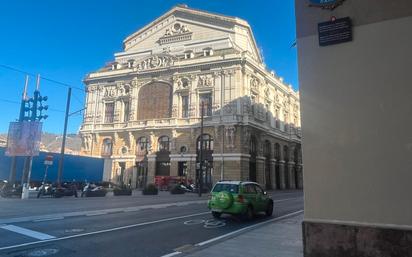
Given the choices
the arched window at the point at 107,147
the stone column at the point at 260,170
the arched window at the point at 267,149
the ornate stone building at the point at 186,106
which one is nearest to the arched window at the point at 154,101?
the ornate stone building at the point at 186,106

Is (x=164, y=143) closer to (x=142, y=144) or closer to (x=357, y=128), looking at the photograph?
(x=142, y=144)

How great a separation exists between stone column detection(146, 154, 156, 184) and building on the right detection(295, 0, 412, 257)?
43.0 meters

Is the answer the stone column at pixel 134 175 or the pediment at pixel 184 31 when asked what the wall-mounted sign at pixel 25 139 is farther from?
the pediment at pixel 184 31

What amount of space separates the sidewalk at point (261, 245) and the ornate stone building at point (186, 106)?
108 ft

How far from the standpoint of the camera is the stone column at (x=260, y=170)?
46875mm

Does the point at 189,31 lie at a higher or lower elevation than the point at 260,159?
higher

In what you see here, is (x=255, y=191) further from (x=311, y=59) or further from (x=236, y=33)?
(x=236, y=33)

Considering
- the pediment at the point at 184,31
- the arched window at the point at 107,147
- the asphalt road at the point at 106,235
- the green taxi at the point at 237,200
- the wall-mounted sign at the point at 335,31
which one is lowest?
the asphalt road at the point at 106,235

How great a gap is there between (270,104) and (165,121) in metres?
17.9

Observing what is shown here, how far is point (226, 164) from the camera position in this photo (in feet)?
143

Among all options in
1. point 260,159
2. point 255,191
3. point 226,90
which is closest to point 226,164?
point 260,159

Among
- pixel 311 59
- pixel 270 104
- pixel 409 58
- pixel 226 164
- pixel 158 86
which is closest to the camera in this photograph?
pixel 409 58

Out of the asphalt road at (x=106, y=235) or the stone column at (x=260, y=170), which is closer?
the asphalt road at (x=106, y=235)

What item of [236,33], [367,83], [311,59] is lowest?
[367,83]
